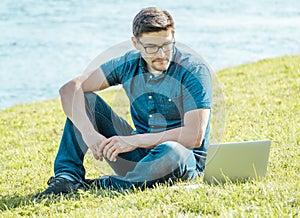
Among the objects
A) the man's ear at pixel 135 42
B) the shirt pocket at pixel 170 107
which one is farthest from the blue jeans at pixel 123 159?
the man's ear at pixel 135 42

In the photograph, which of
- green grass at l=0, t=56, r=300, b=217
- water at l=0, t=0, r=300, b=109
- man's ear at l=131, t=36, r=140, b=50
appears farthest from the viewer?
water at l=0, t=0, r=300, b=109

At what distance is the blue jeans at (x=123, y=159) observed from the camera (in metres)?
3.40

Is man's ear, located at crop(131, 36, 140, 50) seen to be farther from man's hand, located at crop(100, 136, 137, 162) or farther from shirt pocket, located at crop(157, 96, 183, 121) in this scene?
man's hand, located at crop(100, 136, 137, 162)

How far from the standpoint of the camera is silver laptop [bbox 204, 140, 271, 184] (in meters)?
3.38

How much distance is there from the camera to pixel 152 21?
11.1ft

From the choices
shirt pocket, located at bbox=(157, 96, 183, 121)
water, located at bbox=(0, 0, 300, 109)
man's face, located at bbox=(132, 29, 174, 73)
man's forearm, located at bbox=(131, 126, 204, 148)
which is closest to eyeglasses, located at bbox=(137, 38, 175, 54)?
man's face, located at bbox=(132, 29, 174, 73)

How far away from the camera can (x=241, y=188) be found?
3240 millimetres

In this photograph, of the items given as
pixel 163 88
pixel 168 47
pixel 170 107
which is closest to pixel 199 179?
pixel 170 107

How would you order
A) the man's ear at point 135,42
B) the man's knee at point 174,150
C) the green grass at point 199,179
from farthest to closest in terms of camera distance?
the man's ear at point 135,42
the man's knee at point 174,150
the green grass at point 199,179

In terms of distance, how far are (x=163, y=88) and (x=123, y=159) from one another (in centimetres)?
48

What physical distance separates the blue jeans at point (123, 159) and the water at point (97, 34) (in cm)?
537

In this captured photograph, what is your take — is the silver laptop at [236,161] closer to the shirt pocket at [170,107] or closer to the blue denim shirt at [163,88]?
the blue denim shirt at [163,88]

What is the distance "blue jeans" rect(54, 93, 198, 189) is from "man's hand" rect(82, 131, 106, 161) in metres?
0.08

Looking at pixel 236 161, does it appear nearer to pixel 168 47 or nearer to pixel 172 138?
pixel 172 138
